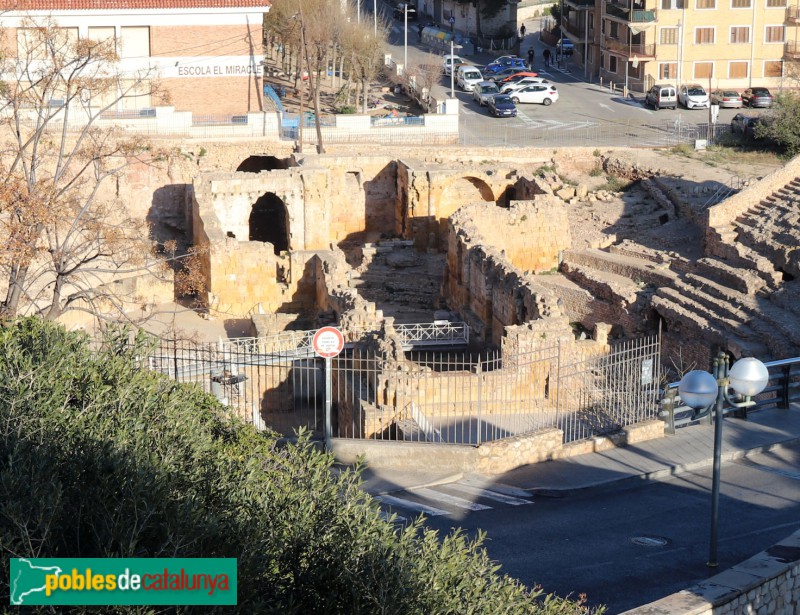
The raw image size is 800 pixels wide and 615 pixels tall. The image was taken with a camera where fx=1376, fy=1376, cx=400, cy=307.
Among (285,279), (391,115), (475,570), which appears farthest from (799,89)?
(475,570)

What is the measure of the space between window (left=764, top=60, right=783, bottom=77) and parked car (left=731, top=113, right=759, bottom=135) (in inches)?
395

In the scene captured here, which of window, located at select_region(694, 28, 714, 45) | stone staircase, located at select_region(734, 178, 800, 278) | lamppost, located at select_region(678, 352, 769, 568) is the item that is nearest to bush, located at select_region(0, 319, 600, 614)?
lamppost, located at select_region(678, 352, 769, 568)

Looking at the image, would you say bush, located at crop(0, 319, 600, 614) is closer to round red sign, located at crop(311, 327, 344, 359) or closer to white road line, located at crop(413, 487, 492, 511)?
white road line, located at crop(413, 487, 492, 511)

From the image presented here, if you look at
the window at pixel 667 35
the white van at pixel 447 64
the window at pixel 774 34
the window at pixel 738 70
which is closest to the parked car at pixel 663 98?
the window at pixel 667 35

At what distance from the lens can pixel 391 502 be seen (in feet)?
58.1

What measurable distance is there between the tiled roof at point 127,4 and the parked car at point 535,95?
1193cm

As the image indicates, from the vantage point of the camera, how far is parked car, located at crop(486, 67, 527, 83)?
2286 inches

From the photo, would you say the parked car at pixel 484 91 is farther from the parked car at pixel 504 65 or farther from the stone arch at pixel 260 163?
the stone arch at pixel 260 163

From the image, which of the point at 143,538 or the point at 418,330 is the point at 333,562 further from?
the point at 418,330

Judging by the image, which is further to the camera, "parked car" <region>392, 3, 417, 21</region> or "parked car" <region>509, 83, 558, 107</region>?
"parked car" <region>392, 3, 417, 21</region>

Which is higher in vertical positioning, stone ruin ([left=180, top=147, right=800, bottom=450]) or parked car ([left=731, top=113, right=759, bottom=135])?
parked car ([left=731, top=113, right=759, bottom=135])

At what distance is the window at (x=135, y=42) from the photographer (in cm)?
4666

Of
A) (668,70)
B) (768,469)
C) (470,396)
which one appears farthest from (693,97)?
(768,469)

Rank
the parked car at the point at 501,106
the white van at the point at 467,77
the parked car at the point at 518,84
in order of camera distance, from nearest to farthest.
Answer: the parked car at the point at 501,106
the parked car at the point at 518,84
the white van at the point at 467,77
